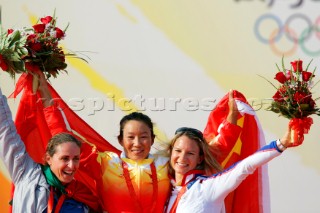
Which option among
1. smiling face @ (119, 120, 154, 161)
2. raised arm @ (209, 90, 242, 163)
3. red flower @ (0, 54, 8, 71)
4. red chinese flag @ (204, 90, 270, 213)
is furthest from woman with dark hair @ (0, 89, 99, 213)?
red chinese flag @ (204, 90, 270, 213)

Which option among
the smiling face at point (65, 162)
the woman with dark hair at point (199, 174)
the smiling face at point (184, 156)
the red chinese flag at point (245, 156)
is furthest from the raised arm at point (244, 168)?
the smiling face at point (65, 162)

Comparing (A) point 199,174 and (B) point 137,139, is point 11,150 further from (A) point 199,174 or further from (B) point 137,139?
(A) point 199,174

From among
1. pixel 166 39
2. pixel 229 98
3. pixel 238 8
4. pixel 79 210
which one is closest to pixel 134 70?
pixel 166 39

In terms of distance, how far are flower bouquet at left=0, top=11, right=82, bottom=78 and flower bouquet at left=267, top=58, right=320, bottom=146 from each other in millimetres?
1199

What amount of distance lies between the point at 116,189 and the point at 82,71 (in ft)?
6.20

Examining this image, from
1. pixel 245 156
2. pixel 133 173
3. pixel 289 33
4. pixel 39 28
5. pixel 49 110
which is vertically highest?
pixel 289 33

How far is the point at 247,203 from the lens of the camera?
413 centimetres

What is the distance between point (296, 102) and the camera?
3373mm

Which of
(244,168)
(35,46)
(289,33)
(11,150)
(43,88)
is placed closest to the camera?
(11,150)

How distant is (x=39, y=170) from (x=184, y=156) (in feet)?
2.52

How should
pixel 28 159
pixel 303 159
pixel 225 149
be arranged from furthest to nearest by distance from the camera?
pixel 303 159
pixel 225 149
pixel 28 159

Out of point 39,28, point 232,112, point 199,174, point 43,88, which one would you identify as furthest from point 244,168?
point 39,28

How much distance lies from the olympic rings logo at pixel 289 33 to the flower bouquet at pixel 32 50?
1.98 metres

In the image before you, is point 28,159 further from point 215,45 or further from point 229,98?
point 215,45
